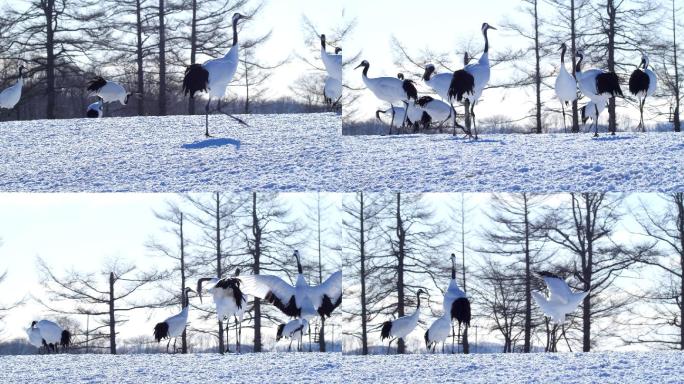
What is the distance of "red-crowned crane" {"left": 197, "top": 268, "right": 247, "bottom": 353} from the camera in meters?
17.7

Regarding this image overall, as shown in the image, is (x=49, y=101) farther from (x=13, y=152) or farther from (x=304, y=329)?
(x=304, y=329)

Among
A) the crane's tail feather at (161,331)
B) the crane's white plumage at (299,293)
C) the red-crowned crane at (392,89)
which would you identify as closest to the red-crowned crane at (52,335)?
the crane's tail feather at (161,331)

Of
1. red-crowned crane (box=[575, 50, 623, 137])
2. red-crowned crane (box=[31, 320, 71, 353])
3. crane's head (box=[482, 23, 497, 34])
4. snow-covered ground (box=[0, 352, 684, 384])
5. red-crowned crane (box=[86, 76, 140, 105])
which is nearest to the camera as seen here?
snow-covered ground (box=[0, 352, 684, 384])

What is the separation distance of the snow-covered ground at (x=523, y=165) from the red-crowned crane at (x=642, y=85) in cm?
235

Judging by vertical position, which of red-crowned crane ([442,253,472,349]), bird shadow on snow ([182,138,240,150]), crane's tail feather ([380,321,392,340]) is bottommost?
crane's tail feather ([380,321,392,340])

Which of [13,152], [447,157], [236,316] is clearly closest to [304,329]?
[236,316]

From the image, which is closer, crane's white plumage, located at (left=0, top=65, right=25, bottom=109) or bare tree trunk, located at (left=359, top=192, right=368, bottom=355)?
bare tree trunk, located at (left=359, top=192, right=368, bottom=355)

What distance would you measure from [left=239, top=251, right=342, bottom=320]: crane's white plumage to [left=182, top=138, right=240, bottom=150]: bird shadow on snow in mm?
2252

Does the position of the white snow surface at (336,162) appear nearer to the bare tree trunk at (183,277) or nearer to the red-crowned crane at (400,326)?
the bare tree trunk at (183,277)

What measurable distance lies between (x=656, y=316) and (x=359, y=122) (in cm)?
675

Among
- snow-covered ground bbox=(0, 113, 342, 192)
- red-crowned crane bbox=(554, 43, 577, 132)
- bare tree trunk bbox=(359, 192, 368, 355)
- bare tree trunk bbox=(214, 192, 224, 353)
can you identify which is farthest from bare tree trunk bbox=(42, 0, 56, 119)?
red-crowned crane bbox=(554, 43, 577, 132)

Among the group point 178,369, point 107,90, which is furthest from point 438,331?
point 107,90

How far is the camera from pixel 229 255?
17.9m

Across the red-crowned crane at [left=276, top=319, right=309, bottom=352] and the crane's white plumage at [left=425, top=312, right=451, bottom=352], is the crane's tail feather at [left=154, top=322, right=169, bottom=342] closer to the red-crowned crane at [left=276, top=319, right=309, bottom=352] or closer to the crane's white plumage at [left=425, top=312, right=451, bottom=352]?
the red-crowned crane at [left=276, top=319, right=309, bottom=352]
